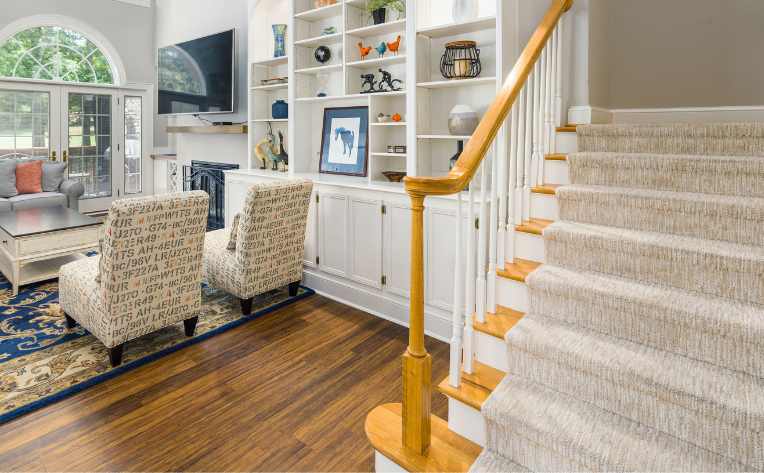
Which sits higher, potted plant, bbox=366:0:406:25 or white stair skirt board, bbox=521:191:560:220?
potted plant, bbox=366:0:406:25

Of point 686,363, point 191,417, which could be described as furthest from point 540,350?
point 191,417

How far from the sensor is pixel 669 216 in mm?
1988

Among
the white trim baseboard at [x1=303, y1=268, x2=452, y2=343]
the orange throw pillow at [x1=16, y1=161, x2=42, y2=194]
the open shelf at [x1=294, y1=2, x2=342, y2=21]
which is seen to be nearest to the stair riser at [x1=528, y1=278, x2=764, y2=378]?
the white trim baseboard at [x1=303, y1=268, x2=452, y2=343]

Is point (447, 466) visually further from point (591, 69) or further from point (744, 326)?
point (591, 69)

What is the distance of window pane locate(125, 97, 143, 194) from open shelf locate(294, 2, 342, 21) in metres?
4.37

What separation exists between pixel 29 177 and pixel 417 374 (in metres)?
6.25

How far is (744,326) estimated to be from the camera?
4.93 ft

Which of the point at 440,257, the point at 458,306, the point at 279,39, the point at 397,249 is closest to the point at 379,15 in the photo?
the point at 279,39

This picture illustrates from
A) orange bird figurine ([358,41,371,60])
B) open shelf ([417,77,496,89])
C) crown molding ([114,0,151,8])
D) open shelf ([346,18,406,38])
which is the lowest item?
open shelf ([417,77,496,89])

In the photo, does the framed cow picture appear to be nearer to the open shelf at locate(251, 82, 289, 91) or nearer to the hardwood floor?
the open shelf at locate(251, 82, 289, 91)

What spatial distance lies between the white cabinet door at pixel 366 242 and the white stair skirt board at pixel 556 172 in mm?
1240

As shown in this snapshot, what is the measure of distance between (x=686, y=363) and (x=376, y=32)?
324cm

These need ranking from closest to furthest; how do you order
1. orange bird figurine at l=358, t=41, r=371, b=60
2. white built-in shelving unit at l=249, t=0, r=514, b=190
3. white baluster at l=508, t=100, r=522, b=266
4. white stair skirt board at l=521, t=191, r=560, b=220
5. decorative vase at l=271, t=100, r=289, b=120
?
1. white baluster at l=508, t=100, r=522, b=266
2. white stair skirt board at l=521, t=191, r=560, b=220
3. white built-in shelving unit at l=249, t=0, r=514, b=190
4. orange bird figurine at l=358, t=41, r=371, b=60
5. decorative vase at l=271, t=100, r=289, b=120

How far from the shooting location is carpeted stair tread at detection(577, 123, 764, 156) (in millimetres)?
2244
